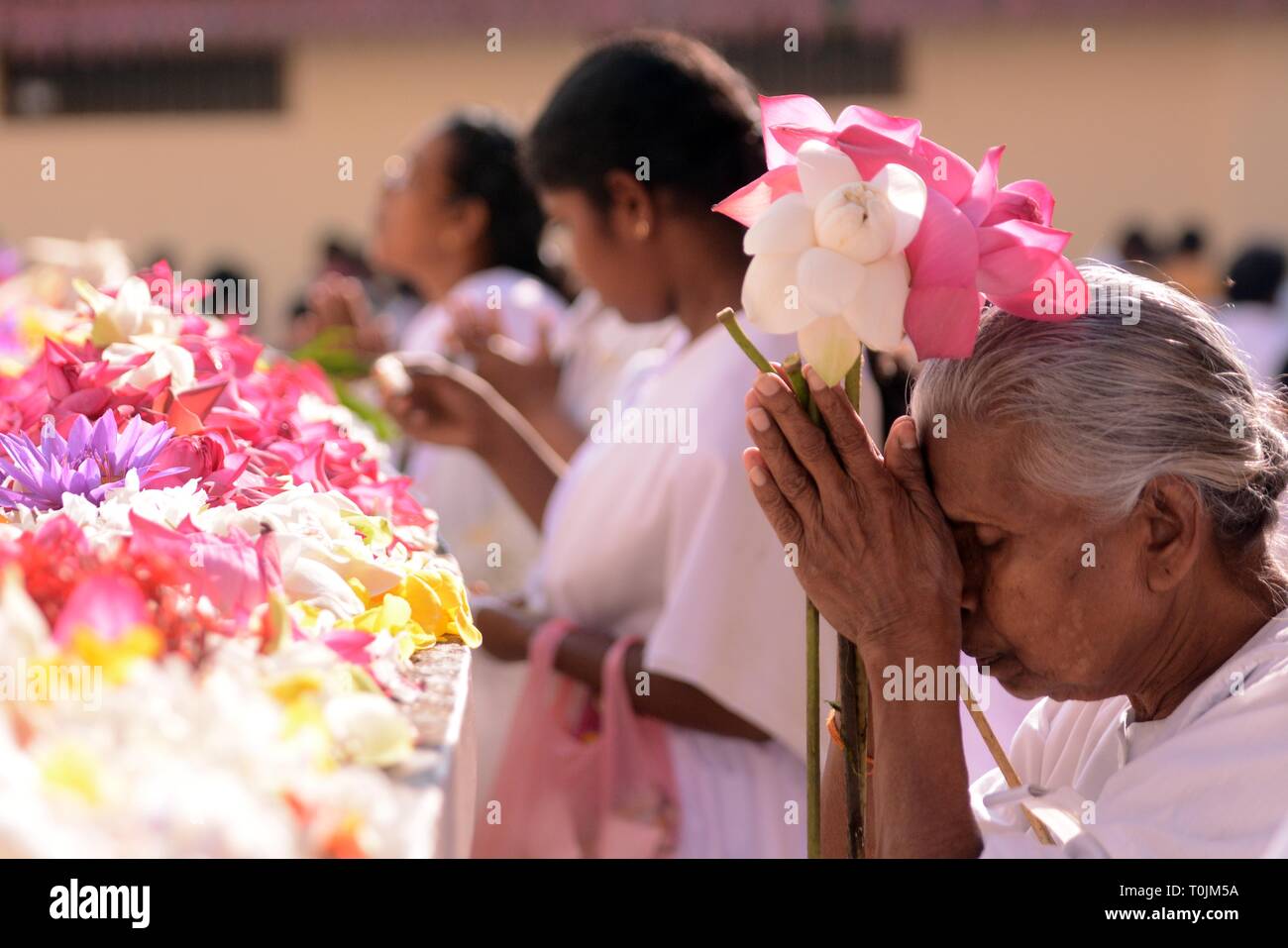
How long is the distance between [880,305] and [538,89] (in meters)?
11.5

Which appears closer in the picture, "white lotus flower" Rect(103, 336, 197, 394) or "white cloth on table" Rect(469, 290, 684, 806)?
"white lotus flower" Rect(103, 336, 197, 394)

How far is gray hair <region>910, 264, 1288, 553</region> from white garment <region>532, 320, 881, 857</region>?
96 cm

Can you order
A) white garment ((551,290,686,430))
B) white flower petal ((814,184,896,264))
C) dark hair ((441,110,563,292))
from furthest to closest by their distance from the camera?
1. dark hair ((441,110,563,292))
2. white garment ((551,290,686,430))
3. white flower petal ((814,184,896,264))

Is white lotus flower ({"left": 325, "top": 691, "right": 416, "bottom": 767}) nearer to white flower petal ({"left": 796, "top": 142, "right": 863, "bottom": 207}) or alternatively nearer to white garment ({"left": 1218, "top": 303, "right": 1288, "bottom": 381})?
white flower petal ({"left": 796, "top": 142, "right": 863, "bottom": 207})

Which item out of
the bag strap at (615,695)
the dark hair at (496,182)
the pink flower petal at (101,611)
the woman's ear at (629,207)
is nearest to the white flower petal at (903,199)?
the pink flower petal at (101,611)

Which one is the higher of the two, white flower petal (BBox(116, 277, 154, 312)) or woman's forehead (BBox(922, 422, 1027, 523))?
white flower petal (BBox(116, 277, 154, 312))

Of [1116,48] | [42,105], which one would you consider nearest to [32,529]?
[1116,48]

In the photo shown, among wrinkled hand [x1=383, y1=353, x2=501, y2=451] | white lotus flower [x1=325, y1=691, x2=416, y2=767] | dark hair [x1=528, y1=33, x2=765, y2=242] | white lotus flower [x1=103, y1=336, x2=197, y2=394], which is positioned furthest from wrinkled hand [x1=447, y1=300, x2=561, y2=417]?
white lotus flower [x1=325, y1=691, x2=416, y2=767]

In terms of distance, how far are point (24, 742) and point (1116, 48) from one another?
40.7 ft

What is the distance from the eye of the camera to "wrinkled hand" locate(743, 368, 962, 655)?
5.04 feet

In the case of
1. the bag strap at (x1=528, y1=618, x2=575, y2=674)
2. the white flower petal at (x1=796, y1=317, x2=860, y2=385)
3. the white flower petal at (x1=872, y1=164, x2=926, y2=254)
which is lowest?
the bag strap at (x1=528, y1=618, x2=575, y2=674)

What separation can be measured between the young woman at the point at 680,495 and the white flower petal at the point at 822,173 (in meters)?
1.22

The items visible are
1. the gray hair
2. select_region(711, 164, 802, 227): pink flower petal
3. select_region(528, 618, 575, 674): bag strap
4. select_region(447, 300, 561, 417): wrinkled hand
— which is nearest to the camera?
select_region(711, 164, 802, 227): pink flower petal

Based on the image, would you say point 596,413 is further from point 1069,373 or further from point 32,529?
point 32,529
